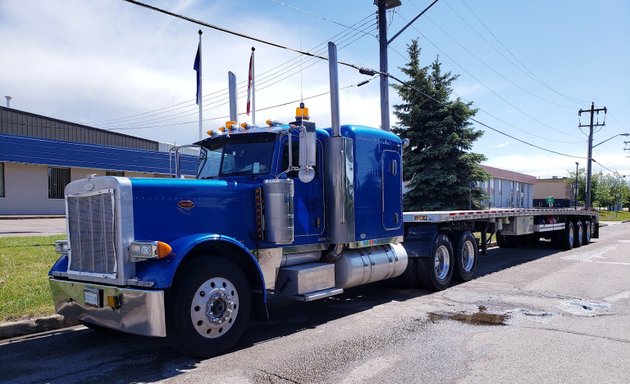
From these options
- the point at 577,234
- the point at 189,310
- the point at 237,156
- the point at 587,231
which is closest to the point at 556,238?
the point at 577,234

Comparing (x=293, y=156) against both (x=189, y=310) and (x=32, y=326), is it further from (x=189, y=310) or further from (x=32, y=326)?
(x=32, y=326)

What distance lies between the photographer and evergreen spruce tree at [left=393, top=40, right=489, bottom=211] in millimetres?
22234

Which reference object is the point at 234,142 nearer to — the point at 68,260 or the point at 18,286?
the point at 68,260

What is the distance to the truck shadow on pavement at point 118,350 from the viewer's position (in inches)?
184

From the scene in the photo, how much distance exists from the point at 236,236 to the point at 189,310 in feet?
4.12

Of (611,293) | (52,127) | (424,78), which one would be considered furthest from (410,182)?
(52,127)

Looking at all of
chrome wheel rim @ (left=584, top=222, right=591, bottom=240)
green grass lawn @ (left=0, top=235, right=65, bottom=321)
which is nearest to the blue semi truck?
green grass lawn @ (left=0, top=235, right=65, bottom=321)

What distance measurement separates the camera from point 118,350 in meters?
5.45

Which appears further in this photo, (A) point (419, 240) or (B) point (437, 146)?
(B) point (437, 146)

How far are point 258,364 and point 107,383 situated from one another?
1380mm

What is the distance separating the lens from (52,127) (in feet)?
126

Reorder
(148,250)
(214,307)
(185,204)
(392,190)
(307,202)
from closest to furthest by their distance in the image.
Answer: (148,250), (214,307), (185,204), (307,202), (392,190)

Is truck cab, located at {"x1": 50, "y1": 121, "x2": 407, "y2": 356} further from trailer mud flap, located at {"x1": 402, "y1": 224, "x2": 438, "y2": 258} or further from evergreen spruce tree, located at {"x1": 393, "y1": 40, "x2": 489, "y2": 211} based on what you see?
evergreen spruce tree, located at {"x1": 393, "y1": 40, "x2": 489, "y2": 211}

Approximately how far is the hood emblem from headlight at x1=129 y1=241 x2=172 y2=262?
633 mm
